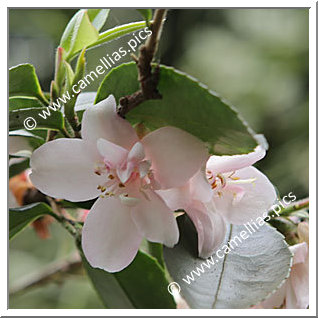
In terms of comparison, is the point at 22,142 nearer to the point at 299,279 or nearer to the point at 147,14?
the point at 147,14

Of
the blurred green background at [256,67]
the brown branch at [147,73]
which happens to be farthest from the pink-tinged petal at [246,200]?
the blurred green background at [256,67]

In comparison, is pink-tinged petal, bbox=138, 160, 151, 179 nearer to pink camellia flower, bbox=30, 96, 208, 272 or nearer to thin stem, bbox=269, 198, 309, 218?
pink camellia flower, bbox=30, 96, 208, 272

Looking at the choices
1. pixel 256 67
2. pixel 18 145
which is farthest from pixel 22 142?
pixel 256 67

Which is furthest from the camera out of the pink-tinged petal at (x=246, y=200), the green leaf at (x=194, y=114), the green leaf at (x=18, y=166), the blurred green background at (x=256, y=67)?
the blurred green background at (x=256, y=67)

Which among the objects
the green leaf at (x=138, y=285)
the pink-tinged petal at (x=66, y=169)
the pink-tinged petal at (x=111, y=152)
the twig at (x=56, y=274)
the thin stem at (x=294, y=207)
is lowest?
the twig at (x=56, y=274)

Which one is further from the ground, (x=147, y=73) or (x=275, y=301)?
(x=147, y=73)

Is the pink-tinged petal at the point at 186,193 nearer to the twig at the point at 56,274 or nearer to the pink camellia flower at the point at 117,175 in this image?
the pink camellia flower at the point at 117,175

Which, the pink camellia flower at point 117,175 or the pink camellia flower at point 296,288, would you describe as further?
the pink camellia flower at point 296,288
